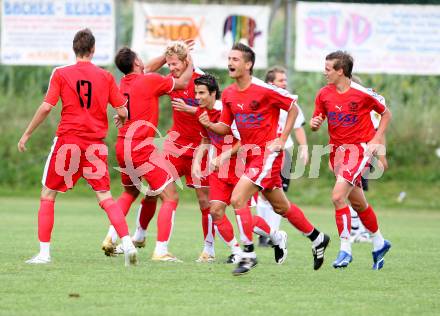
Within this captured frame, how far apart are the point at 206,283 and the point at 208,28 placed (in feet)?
42.6

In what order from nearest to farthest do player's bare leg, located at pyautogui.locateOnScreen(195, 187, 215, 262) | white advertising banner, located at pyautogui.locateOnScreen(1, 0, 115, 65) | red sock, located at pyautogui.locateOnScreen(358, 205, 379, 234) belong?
red sock, located at pyautogui.locateOnScreen(358, 205, 379, 234), player's bare leg, located at pyautogui.locateOnScreen(195, 187, 215, 262), white advertising banner, located at pyautogui.locateOnScreen(1, 0, 115, 65)

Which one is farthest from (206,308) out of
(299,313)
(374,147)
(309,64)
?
(309,64)

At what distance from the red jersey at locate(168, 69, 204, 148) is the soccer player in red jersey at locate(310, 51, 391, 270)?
1.42 m

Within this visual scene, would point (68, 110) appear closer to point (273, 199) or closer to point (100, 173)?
point (100, 173)

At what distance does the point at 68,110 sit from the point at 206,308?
3101mm

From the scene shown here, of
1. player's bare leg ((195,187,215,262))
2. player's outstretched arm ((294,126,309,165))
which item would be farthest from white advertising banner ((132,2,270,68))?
player's bare leg ((195,187,215,262))

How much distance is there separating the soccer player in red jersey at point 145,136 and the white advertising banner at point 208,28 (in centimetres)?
1049

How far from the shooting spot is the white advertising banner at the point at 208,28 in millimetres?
20672

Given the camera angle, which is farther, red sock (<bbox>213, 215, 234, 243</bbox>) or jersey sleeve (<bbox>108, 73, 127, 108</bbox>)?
red sock (<bbox>213, 215, 234, 243</bbox>)

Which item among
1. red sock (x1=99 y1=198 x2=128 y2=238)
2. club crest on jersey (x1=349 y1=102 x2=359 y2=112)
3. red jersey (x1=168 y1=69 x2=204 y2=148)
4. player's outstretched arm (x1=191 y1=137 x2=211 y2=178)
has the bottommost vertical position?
red sock (x1=99 y1=198 x2=128 y2=238)

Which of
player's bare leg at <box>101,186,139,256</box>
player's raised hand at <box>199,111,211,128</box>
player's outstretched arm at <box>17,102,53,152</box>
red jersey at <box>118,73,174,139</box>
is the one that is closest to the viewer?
player's outstretched arm at <box>17,102,53,152</box>

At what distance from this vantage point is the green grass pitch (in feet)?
23.0

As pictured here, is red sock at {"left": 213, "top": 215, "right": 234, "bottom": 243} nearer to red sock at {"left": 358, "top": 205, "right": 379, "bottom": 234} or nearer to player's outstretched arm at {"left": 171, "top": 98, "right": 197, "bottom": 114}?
player's outstretched arm at {"left": 171, "top": 98, "right": 197, "bottom": 114}

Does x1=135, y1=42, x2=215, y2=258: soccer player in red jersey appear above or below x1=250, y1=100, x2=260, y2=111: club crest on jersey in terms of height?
below
